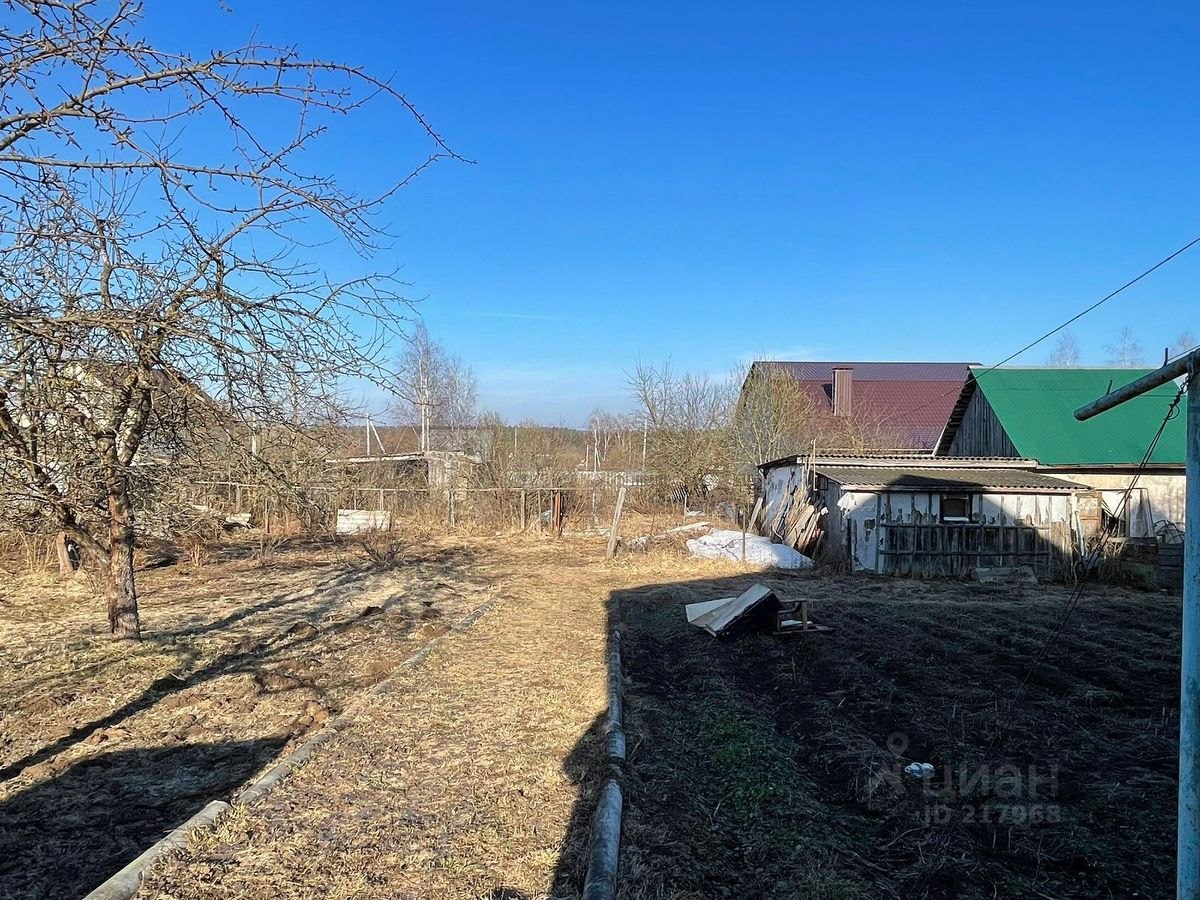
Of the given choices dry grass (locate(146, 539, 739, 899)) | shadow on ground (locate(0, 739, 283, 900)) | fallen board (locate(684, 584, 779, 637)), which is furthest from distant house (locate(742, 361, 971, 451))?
shadow on ground (locate(0, 739, 283, 900))

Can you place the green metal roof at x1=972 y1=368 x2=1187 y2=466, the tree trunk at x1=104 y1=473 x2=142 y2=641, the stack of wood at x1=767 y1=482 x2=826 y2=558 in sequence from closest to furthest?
the tree trunk at x1=104 y1=473 x2=142 y2=641 < the stack of wood at x1=767 y1=482 x2=826 y2=558 < the green metal roof at x1=972 y1=368 x2=1187 y2=466

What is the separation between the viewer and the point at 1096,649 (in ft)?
29.5

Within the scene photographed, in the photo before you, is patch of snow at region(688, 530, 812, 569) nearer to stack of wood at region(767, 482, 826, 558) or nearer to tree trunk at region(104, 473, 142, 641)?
stack of wood at region(767, 482, 826, 558)

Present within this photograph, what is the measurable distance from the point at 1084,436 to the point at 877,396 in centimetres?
2055

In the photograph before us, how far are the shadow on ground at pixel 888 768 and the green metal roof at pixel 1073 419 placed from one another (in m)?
10.5

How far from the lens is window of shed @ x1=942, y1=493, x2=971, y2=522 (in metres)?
16.4

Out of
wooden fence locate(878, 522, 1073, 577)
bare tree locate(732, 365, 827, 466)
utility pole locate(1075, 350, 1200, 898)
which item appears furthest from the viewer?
bare tree locate(732, 365, 827, 466)

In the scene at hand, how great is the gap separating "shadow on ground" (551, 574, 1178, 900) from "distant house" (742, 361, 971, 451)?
21.6 metres

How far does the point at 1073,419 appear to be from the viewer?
17.6 metres

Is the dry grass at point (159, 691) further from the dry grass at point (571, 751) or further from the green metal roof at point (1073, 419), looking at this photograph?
the green metal roof at point (1073, 419)

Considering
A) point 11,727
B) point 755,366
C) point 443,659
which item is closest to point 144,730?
point 11,727

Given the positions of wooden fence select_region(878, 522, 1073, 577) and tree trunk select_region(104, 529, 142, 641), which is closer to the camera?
tree trunk select_region(104, 529, 142, 641)

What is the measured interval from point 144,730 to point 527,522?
55.9 feet

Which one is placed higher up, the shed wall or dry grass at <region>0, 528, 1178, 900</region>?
the shed wall
